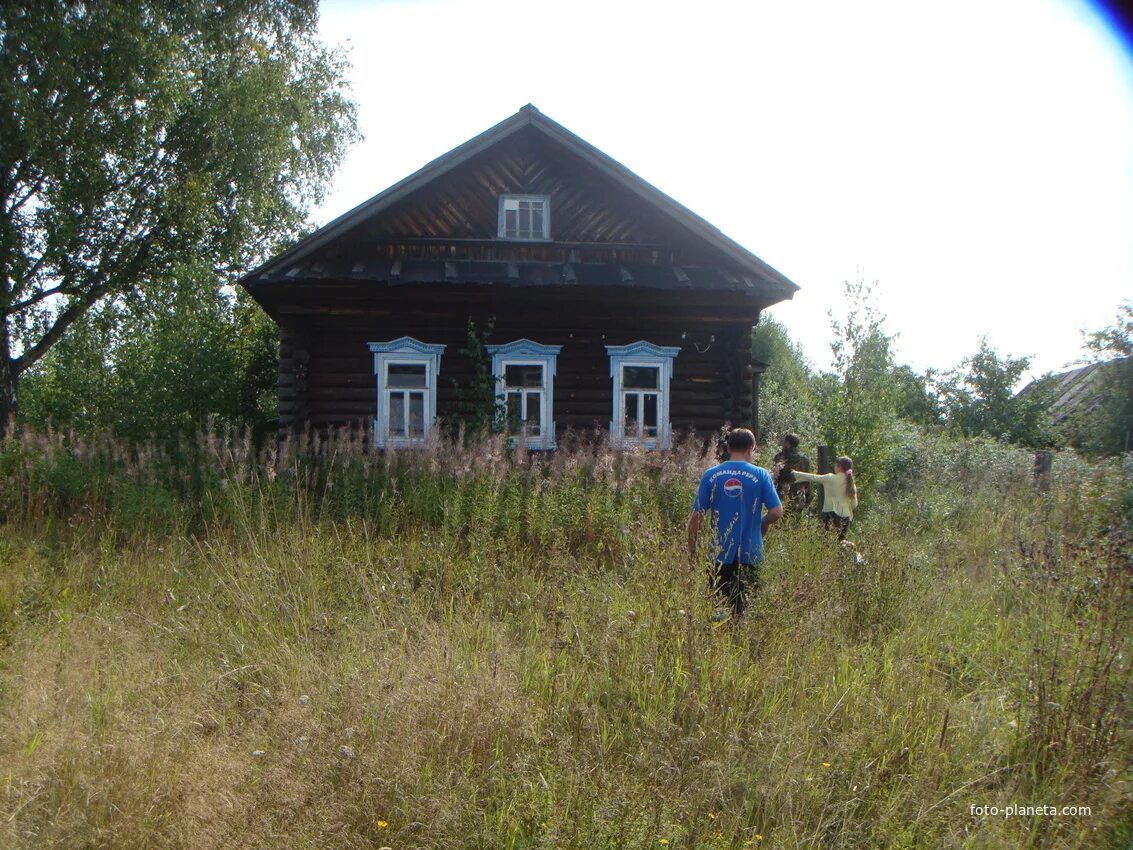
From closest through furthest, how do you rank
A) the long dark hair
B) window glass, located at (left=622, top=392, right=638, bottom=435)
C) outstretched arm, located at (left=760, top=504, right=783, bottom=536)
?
1. outstretched arm, located at (left=760, top=504, right=783, bottom=536)
2. the long dark hair
3. window glass, located at (left=622, top=392, right=638, bottom=435)

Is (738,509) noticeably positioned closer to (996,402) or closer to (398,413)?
(398,413)

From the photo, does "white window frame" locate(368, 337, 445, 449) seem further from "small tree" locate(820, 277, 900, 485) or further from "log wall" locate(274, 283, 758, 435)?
"small tree" locate(820, 277, 900, 485)

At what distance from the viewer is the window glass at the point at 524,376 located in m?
14.3

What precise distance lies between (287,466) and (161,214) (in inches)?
577

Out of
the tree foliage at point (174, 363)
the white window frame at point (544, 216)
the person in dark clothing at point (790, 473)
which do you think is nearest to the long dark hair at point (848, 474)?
the person in dark clothing at point (790, 473)

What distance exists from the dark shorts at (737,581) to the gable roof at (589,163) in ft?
29.6

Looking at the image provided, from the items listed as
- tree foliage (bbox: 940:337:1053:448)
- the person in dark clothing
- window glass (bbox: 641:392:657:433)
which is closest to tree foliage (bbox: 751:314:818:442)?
tree foliage (bbox: 940:337:1053:448)

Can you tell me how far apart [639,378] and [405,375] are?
3.82 m

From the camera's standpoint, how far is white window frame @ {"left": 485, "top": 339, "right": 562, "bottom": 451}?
14.0 meters

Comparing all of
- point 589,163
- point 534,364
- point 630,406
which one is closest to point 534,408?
point 534,364

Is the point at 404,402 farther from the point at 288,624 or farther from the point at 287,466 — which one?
the point at 288,624

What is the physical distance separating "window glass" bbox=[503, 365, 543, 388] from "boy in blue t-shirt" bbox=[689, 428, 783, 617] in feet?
28.5

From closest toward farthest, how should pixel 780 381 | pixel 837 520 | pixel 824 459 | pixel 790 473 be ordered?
pixel 837 520, pixel 790 473, pixel 824 459, pixel 780 381

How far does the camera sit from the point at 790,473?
10.4 meters
